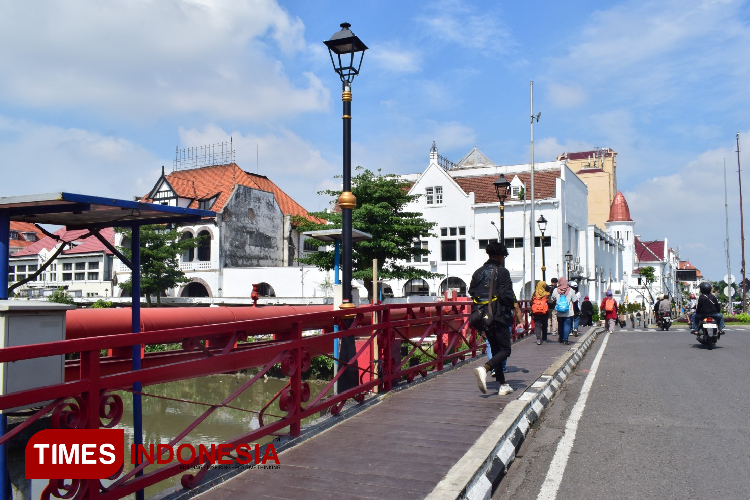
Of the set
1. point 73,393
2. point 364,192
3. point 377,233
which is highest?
point 364,192

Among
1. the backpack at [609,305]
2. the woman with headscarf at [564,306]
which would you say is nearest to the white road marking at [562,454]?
the woman with headscarf at [564,306]

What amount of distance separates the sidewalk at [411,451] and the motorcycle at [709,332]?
9.45 meters

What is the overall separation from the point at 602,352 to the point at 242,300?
30.5 meters

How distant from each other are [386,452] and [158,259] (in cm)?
3735

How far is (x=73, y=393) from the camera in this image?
10.8 ft

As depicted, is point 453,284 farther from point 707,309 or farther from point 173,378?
point 173,378

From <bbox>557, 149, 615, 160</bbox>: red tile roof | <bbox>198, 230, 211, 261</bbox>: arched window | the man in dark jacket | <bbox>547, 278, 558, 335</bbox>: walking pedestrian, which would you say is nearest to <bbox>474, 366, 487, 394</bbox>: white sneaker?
the man in dark jacket

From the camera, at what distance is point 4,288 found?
13.5 feet

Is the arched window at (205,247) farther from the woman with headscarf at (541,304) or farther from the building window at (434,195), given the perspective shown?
the woman with headscarf at (541,304)

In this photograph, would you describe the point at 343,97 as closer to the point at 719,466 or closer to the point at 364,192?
the point at 719,466

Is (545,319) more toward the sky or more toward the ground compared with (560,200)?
more toward the ground

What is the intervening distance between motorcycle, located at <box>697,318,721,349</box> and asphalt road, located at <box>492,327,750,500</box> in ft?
14.0

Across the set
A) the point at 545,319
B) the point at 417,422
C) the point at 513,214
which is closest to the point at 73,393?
the point at 417,422

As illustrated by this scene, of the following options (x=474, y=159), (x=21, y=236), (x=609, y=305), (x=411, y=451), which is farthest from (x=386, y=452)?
(x=21, y=236)
